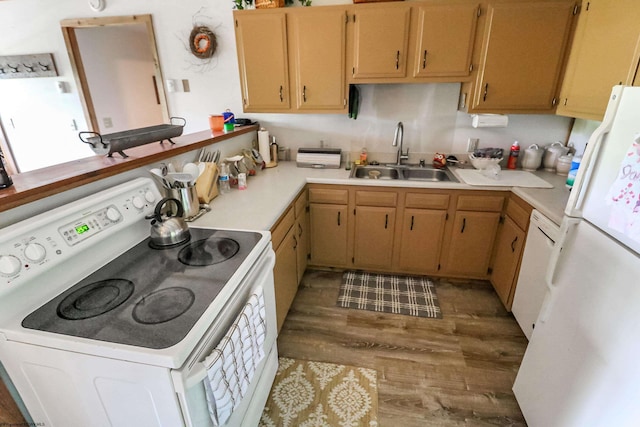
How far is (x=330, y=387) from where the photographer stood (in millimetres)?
1740

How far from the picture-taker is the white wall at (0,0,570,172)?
8.62 feet

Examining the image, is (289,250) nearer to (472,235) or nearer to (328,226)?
(328,226)

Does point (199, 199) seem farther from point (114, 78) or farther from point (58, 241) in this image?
point (114, 78)

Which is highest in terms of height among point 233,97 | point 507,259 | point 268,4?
point 268,4

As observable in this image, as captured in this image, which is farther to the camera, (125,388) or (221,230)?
(221,230)

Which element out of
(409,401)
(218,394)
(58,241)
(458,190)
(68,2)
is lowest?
(409,401)

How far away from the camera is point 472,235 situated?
2.42 meters

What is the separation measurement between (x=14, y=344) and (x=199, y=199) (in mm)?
1052

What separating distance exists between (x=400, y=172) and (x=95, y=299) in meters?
2.34

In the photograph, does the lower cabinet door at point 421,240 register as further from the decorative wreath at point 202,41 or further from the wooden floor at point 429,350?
the decorative wreath at point 202,41

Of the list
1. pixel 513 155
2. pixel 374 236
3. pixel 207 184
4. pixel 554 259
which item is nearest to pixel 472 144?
pixel 513 155

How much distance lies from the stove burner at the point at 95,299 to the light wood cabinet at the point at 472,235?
2.18 m

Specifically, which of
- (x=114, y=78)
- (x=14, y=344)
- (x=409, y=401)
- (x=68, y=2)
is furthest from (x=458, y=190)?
(x=114, y=78)

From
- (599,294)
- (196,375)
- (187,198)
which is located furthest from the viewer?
(187,198)
